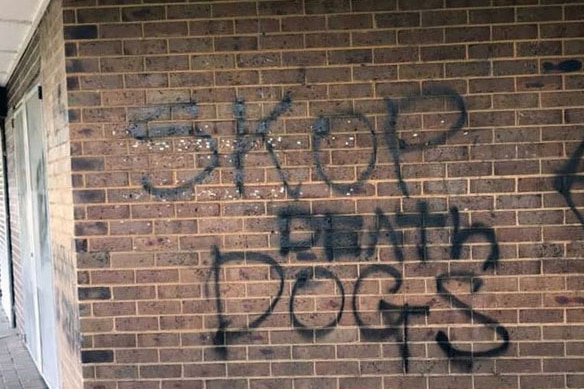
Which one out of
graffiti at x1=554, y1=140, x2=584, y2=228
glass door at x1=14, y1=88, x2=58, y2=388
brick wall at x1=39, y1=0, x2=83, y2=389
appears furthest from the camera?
glass door at x1=14, y1=88, x2=58, y2=388

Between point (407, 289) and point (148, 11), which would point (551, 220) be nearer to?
point (407, 289)

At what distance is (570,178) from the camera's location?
3783 millimetres

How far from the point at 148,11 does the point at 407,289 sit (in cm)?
211

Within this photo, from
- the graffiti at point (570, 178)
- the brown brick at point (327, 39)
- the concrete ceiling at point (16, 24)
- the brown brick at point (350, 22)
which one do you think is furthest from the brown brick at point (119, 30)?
the graffiti at point (570, 178)

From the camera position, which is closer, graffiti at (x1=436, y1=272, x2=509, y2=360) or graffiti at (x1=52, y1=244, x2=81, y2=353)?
graffiti at (x1=436, y1=272, x2=509, y2=360)

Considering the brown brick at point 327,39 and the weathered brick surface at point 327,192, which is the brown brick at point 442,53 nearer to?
the weathered brick surface at point 327,192

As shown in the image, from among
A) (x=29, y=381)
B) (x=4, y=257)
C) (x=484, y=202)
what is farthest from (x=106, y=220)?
(x=4, y=257)

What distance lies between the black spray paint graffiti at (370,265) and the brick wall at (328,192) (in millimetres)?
11

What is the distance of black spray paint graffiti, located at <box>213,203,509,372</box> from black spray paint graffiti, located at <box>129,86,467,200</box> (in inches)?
7.0

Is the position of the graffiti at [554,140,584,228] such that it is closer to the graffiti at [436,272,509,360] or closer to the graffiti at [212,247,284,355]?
the graffiti at [436,272,509,360]

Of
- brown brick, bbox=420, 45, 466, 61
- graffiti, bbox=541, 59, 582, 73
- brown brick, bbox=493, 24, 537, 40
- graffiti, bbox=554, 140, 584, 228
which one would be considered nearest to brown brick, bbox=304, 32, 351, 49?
brown brick, bbox=420, 45, 466, 61

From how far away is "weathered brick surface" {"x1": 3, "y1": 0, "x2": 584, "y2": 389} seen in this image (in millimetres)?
3797

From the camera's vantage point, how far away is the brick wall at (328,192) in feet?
12.5

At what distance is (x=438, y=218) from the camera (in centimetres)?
382
